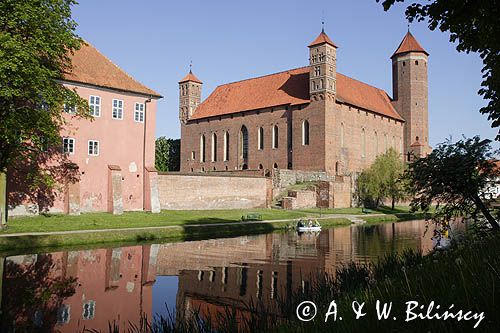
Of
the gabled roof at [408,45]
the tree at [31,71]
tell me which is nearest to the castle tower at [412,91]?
the gabled roof at [408,45]

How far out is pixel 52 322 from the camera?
32.2 feet

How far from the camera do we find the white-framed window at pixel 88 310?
10383 millimetres

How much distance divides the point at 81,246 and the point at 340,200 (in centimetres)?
3331

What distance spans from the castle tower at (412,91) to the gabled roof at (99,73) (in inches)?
1654

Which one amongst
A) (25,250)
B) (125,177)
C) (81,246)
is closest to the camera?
(25,250)

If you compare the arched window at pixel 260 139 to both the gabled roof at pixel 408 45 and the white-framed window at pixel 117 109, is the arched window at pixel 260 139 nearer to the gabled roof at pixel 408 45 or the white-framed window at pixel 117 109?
the gabled roof at pixel 408 45

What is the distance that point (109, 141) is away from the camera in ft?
104

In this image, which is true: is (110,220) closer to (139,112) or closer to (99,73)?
(139,112)

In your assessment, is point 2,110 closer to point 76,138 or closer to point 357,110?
point 76,138

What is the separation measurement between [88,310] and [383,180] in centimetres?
4241

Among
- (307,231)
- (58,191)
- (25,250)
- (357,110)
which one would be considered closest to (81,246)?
(25,250)

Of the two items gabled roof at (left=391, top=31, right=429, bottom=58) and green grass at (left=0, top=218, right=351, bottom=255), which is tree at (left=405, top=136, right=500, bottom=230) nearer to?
green grass at (left=0, top=218, right=351, bottom=255)

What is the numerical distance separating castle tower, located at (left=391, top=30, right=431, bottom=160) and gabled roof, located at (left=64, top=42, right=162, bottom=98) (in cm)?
4200

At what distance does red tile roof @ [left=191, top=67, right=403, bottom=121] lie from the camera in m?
57.9
